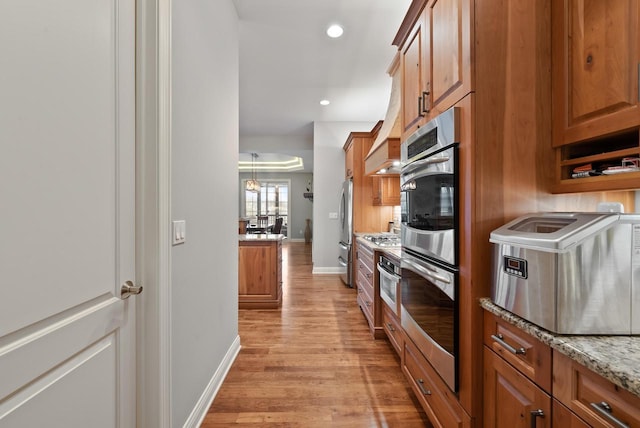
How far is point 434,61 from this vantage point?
4.89 ft

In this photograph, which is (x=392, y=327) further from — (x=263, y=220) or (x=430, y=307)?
(x=263, y=220)

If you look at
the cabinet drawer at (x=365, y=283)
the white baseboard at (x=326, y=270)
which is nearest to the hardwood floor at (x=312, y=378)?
the cabinet drawer at (x=365, y=283)

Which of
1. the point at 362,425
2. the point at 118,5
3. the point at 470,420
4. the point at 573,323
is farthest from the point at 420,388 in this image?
the point at 118,5

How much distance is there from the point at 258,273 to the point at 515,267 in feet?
9.55

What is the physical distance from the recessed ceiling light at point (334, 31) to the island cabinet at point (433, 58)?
855 mm

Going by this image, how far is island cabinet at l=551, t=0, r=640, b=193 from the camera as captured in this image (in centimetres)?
94

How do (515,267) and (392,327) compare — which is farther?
(392,327)

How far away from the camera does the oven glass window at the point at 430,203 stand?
4.26 ft

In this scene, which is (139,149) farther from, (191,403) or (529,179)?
(529,179)

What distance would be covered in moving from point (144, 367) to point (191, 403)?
568 millimetres

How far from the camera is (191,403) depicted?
1.54 m

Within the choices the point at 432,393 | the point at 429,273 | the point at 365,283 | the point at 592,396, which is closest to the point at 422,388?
the point at 432,393

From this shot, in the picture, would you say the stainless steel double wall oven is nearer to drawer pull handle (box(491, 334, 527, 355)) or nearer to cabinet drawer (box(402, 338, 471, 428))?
cabinet drawer (box(402, 338, 471, 428))

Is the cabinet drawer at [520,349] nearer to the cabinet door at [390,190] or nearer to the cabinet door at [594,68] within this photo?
the cabinet door at [594,68]
